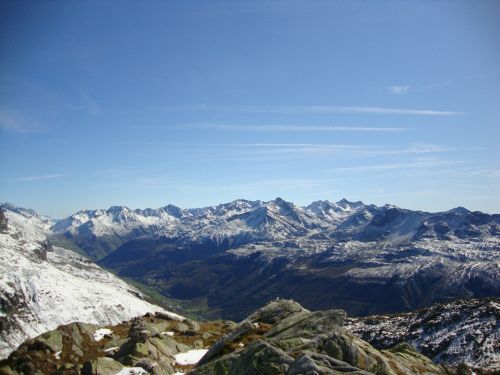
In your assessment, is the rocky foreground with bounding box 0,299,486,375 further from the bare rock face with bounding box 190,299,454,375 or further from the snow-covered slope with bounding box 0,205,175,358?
the snow-covered slope with bounding box 0,205,175,358

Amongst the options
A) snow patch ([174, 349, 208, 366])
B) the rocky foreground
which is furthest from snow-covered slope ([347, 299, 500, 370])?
snow patch ([174, 349, 208, 366])

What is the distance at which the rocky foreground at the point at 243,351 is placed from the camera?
27922mm

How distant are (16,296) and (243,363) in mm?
165470

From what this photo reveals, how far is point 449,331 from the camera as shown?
387 ft

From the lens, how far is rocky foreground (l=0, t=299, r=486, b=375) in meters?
27.9

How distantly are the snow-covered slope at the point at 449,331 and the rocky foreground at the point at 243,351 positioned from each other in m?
63.4

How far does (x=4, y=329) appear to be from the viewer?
142250 mm

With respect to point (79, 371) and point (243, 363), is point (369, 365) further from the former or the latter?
point (79, 371)

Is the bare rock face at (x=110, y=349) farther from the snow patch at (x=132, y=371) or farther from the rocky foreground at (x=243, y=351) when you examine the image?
the rocky foreground at (x=243, y=351)

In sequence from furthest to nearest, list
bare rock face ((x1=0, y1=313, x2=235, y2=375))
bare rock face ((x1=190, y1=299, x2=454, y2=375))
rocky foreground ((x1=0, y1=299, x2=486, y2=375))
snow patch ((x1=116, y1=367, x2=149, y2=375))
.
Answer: bare rock face ((x1=0, y1=313, x2=235, y2=375)) → snow patch ((x1=116, y1=367, x2=149, y2=375)) → rocky foreground ((x1=0, y1=299, x2=486, y2=375)) → bare rock face ((x1=190, y1=299, x2=454, y2=375))

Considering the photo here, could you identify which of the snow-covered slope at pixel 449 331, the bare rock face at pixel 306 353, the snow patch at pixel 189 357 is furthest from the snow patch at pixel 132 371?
the snow-covered slope at pixel 449 331

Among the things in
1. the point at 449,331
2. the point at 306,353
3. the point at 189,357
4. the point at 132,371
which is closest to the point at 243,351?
the point at 306,353

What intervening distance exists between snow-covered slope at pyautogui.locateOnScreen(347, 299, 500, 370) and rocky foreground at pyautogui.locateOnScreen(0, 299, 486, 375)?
63.4 metres

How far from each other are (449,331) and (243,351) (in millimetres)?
110845
